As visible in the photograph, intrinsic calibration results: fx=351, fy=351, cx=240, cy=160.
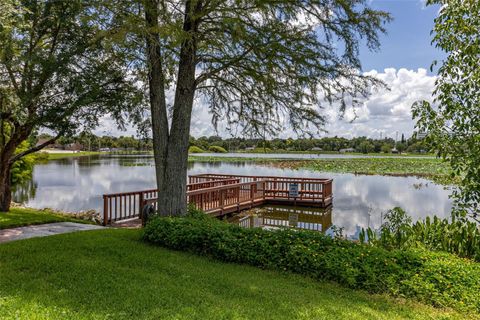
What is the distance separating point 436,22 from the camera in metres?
4.88

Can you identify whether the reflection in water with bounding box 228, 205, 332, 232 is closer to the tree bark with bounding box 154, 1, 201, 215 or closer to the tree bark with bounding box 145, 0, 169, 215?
the tree bark with bounding box 154, 1, 201, 215

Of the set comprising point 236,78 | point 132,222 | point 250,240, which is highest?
point 236,78

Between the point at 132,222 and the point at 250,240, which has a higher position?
the point at 250,240

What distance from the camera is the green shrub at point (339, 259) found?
4484 mm

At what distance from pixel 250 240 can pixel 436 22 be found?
4.25 meters

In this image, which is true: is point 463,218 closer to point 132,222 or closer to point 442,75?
point 442,75

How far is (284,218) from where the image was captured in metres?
14.3

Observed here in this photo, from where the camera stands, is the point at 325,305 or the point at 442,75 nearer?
the point at 325,305

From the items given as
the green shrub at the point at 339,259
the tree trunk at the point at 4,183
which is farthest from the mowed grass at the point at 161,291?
the tree trunk at the point at 4,183

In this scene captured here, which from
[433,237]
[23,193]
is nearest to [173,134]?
[433,237]

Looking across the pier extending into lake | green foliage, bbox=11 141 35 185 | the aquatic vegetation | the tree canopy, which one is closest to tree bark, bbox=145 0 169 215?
the tree canopy

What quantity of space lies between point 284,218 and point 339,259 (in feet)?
30.3

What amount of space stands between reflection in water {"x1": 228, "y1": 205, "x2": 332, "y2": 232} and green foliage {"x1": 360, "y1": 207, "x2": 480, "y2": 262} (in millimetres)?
4790

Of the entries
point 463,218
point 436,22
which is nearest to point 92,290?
point 463,218
